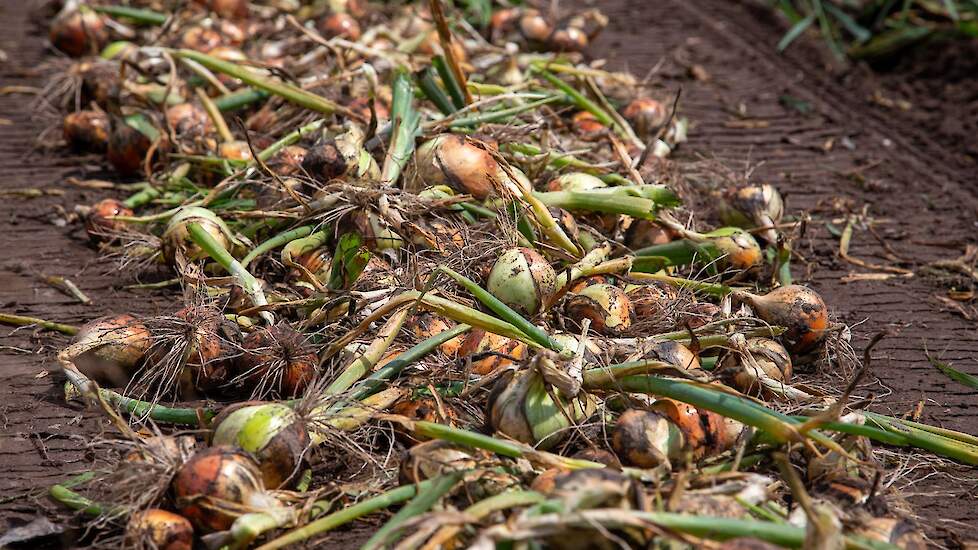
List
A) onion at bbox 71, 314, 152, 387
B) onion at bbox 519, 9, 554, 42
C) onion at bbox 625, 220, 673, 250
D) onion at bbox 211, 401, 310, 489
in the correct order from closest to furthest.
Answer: onion at bbox 211, 401, 310, 489 < onion at bbox 71, 314, 152, 387 < onion at bbox 625, 220, 673, 250 < onion at bbox 519, 9, 554, 42

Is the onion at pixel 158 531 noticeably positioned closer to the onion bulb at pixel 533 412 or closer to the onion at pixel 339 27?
the onion bulb at pixel 533 412

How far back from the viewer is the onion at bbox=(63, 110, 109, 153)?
386cm

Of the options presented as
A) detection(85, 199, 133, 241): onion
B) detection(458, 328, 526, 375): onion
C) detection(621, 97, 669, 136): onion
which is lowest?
detection(85, 199, 133, 241): onion

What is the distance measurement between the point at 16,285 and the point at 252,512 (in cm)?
156

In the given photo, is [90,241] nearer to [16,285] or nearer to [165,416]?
[16,285]

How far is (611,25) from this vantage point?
555 cm

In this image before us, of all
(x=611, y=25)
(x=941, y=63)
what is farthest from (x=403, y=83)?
(x=941, y=63)

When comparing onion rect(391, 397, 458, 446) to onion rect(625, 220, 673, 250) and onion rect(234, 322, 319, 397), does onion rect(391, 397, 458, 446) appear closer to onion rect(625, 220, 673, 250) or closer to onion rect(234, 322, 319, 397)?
onion rect(234, 322, 319, 397)

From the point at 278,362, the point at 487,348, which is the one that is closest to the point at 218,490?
the point at 278,362

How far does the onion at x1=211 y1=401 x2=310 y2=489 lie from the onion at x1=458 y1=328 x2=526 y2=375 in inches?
17.8

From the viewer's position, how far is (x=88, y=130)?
3865 millimetres

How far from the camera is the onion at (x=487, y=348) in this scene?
7.46 feet

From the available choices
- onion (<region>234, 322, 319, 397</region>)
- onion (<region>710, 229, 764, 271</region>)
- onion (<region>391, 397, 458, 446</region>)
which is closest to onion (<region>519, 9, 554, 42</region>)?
onion (<region>710, 229, 764, 271</region>)

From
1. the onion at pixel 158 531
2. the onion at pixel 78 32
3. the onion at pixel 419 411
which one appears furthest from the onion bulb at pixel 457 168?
the onion at pixel 78 32
